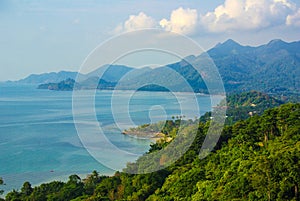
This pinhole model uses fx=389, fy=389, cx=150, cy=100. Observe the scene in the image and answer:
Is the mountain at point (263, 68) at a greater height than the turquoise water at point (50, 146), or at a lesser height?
greater

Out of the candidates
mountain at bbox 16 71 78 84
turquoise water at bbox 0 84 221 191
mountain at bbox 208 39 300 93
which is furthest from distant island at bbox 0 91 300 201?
mountain at bbox 16 71 78 84

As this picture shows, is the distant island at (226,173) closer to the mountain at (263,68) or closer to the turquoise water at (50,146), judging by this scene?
the turquoise water at (50,146)

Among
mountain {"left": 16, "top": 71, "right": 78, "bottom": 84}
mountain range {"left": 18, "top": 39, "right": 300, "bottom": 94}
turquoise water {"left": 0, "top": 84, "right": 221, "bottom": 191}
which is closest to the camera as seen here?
turquoise water {"left": 0, "top": 84, "right": 221, "bottom": 191}

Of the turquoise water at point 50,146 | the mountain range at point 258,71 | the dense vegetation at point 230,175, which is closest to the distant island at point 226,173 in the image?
the dense vegetation at point 230,175

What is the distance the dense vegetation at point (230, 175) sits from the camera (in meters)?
4.12

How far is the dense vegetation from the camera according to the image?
412 centimetres

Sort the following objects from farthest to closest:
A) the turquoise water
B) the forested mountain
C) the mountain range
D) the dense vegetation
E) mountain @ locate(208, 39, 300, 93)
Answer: mountain @ locate(208, 39, 300, 93), the mountain range, the forested mountain, the turquoise water, the dense vegetation

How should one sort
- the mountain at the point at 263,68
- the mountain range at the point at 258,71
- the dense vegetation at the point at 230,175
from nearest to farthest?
the dense vegetation at the point at 230,175 < the mountain range at the point at 258,71 < the mountain at the point at 263,68

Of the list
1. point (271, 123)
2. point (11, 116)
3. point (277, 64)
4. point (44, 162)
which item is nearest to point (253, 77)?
point (277, 64)

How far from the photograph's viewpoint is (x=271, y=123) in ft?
23.6

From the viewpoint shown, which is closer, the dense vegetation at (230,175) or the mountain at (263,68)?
the dense vegetation at (230,175)

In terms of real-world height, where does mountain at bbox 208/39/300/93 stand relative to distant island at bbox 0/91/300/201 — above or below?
above

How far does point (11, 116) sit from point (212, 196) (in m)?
24.8

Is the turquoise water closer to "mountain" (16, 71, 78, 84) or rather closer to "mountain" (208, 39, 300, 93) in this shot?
"mountain" (208, 39, 300, 93)
